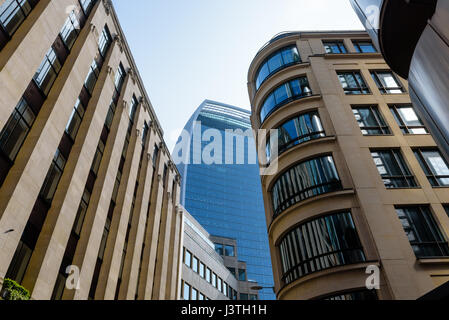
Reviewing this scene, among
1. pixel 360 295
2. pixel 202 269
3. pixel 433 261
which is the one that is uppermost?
pixel 202 269

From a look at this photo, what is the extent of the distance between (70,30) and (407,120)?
23.4 metres

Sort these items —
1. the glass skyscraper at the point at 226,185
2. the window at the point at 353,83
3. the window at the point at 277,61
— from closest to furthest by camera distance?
the window at the point at 353,83 < the window at the point at 277,61 < the glass skyscraper at the point at 226,185

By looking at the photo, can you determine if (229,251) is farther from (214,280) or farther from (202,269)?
(202,269)

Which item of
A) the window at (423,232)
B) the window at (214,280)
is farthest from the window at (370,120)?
the window at (214,280)

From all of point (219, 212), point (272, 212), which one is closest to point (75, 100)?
point (272, 212)

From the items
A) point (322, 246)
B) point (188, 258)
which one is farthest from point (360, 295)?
point (188, 258)

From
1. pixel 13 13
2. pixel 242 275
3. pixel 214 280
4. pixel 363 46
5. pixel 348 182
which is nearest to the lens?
pixel 13 13

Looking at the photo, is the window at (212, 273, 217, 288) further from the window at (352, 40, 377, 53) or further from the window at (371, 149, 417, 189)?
the window at (352, 40, 377, 53)

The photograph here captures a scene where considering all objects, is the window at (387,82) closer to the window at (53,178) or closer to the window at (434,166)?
the window at (434,166)

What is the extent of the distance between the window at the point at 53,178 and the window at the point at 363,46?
2468 cm

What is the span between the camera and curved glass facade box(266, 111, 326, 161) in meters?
19.8

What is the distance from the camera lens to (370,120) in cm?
2016

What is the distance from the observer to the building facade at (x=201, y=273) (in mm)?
40875
